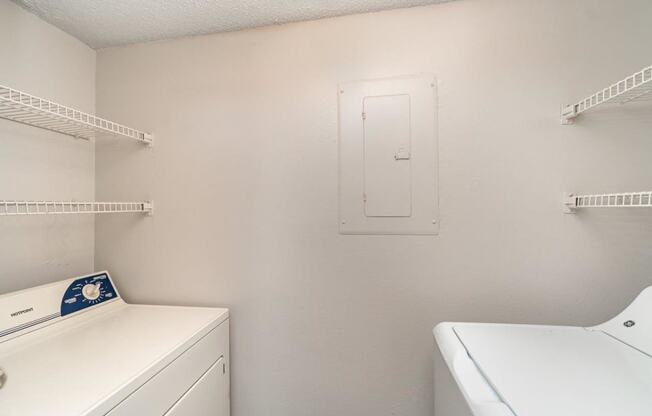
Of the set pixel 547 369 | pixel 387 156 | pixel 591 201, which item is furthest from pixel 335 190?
pixel 591 201

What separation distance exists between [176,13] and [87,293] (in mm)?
1484

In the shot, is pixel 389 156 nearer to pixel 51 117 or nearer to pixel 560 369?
pixel 560 369

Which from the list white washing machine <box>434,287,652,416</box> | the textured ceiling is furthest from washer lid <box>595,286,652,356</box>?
the textured ceiling

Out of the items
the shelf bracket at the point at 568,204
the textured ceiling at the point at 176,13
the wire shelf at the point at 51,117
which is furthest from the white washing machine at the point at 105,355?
the shelf bracket at the point at 568,204

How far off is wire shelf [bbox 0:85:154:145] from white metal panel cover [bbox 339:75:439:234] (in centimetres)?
113

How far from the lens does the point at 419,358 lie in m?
1.23

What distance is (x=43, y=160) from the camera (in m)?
1.26

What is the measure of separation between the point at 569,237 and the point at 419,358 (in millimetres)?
885

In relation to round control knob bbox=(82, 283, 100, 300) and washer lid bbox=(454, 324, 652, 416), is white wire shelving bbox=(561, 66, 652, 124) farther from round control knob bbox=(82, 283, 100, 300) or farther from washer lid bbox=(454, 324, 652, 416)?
round control knob bbox=(82, 283, 100, 300)

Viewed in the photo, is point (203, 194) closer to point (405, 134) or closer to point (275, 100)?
point (275, 100)

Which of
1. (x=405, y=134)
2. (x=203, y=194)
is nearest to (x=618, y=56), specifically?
(x=405, y=134)

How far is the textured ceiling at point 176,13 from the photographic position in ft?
3.95

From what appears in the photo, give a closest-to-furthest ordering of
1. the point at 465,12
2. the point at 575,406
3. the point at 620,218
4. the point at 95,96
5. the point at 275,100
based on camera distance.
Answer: the point at 575,406
the point at 620,218
the point at 465,12
the point at 275,100
the point at 95,96

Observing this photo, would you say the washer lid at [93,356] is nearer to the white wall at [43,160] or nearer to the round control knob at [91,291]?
the round control knob at [91,291]
